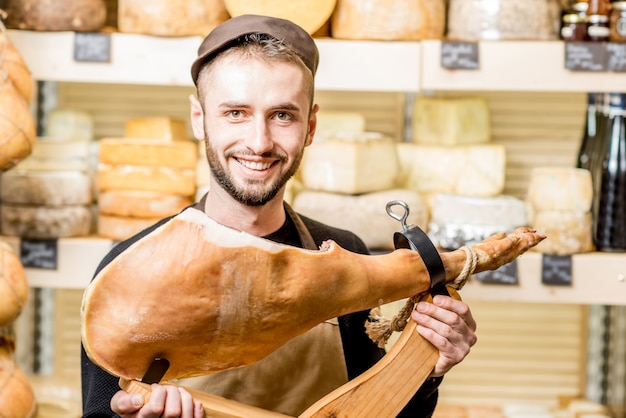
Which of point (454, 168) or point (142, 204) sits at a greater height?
point (454, 168)

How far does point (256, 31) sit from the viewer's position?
51.3 inches

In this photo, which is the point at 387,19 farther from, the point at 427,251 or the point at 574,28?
the point at 427,251

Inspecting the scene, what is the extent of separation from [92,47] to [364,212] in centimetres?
76

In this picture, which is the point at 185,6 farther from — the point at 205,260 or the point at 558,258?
the point at 205,260

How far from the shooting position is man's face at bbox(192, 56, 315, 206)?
1253 millimetres

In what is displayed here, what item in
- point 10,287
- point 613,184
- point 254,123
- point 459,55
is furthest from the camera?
point 613,184

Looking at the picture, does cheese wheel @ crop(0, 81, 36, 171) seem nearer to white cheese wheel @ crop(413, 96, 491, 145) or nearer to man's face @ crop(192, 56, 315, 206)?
man's face @ crop(192, 56, 315, 206)

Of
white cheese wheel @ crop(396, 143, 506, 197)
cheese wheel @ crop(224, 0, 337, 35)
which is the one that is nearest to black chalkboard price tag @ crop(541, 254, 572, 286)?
white cheese wheel @ crop(396, 143, 506, 197)

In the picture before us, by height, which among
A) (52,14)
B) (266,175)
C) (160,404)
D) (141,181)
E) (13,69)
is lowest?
(160,404)

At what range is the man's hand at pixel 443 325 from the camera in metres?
1.18

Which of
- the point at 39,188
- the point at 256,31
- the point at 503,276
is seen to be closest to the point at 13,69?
the point at 39,188

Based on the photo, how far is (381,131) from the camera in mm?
2736

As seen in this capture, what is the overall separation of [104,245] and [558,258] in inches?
43.5

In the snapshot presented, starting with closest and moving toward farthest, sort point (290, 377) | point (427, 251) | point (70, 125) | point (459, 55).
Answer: point (427, 251), point (290, 377), point (459, 55), point (70, 125)
